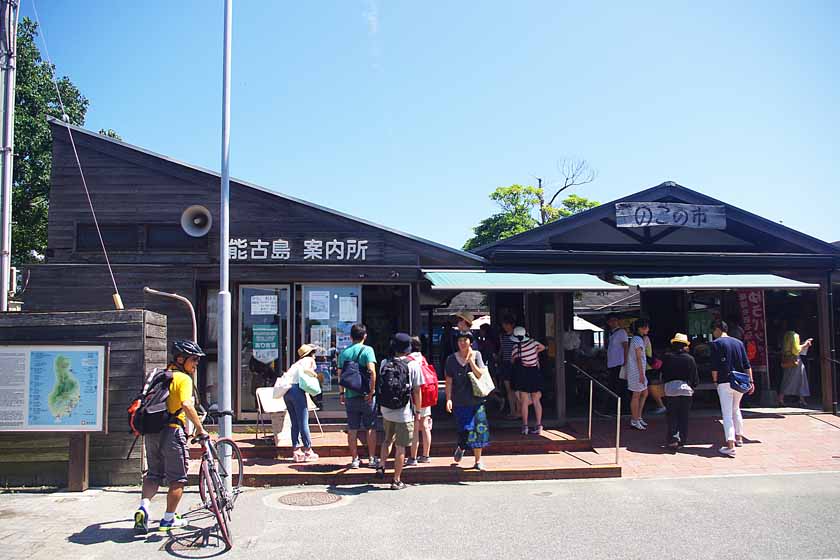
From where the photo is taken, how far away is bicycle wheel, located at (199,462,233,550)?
5.55 meters

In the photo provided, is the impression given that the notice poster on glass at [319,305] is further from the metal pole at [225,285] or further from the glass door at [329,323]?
the metal pole at [225,285]

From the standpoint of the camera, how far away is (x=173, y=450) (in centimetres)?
595

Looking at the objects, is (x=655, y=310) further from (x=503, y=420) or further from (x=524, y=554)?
(x=524, y=554)

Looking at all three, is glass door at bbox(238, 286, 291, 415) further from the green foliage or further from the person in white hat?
the green foliage

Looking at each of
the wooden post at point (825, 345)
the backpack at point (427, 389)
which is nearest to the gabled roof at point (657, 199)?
the wooden post at point (825, 345)

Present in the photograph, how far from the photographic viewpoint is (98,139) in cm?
1052

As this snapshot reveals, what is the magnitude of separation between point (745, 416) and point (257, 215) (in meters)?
9.86

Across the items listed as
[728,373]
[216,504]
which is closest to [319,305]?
[216,504]

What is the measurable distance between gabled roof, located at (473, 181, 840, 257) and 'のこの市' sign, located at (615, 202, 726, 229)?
0.12 meters

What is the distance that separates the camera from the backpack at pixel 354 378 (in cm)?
792

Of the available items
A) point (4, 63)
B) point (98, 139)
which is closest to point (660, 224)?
point (98, 139)

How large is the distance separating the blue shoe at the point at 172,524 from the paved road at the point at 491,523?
0.11m

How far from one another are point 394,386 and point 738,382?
541cm

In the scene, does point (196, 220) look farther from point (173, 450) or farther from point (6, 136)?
point (173, 450)
